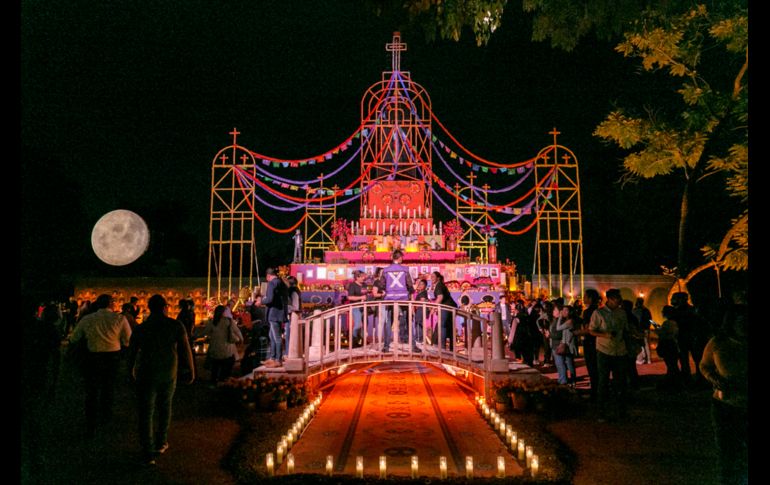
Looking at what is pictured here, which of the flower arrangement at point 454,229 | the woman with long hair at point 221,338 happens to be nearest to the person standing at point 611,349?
the woman with long hair at point 221,338

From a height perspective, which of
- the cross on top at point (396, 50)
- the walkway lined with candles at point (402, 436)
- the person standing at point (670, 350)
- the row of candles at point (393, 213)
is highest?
the cross on top at point (396, 50)

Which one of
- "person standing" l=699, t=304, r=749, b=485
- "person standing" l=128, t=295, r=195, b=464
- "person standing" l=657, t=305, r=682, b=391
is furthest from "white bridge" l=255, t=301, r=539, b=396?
"person standing" l=699, t=304, r=749, b=485

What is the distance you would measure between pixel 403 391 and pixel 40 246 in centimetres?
2002

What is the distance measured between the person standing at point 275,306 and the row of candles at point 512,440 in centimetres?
423

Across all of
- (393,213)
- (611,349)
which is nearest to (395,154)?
(393,213)

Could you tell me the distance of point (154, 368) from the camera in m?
6.23

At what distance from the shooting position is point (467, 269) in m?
21.5

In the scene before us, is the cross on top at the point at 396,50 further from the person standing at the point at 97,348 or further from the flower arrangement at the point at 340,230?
the person standing at the point at 97,348

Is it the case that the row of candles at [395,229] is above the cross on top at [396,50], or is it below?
below

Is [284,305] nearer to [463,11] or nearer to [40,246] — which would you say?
[463,11]

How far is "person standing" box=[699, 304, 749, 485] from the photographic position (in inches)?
181

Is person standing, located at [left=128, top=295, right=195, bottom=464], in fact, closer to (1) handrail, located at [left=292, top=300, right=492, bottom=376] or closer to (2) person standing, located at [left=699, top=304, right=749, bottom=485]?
(1) handrail, located at [left=292, top=300, right=492, bottom=376]

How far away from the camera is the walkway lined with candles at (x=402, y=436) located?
5.93 m

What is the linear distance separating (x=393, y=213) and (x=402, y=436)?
746 inches
